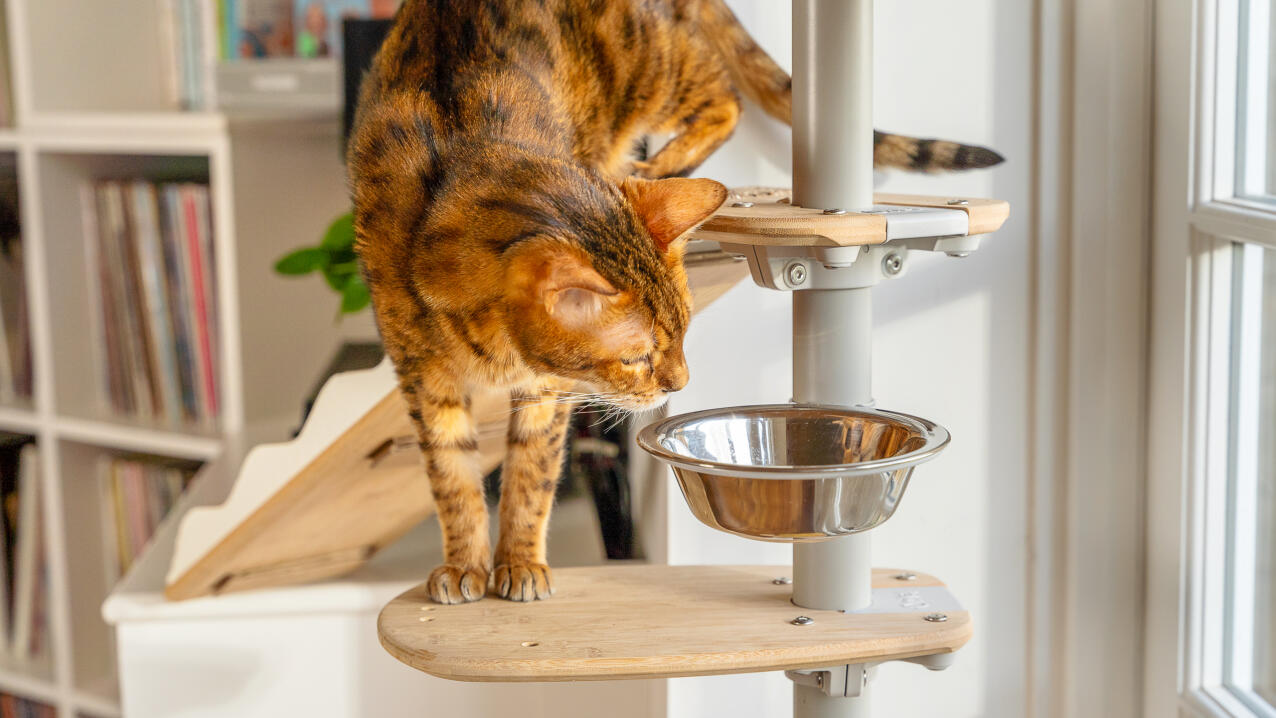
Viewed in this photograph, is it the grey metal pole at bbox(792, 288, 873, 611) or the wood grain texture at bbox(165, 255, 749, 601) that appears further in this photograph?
the wood grain texture at bbox(165, 255, 749, 601)

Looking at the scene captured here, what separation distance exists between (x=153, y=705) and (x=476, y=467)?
2.08ft

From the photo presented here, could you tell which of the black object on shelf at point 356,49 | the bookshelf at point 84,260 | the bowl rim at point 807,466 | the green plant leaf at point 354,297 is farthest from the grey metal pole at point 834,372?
the bookshelf at point 84,260

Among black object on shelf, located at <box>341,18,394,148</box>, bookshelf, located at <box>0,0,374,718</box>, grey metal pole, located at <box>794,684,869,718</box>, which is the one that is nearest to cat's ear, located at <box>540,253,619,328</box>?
grey metal pole, located at <box>794,684,869,718</box>

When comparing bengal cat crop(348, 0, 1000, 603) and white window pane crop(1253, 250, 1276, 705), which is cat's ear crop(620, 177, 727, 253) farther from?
white window pane crop(1253, 250, 1276, 705)

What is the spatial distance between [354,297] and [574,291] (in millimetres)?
730

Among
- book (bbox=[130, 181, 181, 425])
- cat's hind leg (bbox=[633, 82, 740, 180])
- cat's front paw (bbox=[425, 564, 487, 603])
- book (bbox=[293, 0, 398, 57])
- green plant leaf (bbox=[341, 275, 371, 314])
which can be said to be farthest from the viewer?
book (bbox=[293, 0, 398, 57])

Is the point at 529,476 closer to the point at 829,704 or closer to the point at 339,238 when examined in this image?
the point at 829,704

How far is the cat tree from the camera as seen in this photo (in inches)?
27.6

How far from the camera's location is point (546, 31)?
3.33 ft

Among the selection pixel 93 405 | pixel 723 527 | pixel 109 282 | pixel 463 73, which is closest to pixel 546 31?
pixel 463 73

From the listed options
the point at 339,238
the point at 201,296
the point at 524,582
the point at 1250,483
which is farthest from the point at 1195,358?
the point at 201,296

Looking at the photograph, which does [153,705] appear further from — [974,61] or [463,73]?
[974,61]

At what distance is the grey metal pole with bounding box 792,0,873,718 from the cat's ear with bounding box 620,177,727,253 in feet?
0.23

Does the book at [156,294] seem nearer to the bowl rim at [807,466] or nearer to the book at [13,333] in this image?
the book at [13,333]
